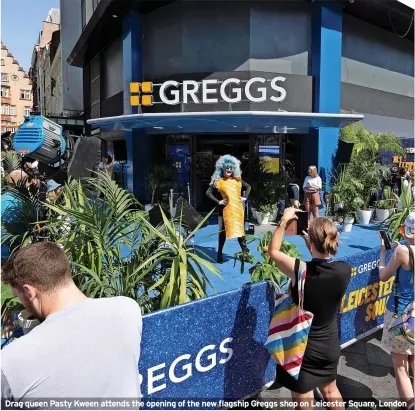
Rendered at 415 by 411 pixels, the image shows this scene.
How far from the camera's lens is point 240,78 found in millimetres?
11625

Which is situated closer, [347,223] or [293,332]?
[293,332]

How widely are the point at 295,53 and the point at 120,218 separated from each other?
10.1 meters

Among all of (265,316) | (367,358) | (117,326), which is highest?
(117,326)

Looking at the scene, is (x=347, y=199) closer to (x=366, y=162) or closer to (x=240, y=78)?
(x=366, y=162)

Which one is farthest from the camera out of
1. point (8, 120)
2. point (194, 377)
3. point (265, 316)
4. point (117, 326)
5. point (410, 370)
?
point (8, 120)

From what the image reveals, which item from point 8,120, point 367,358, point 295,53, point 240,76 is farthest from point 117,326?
point 8,120

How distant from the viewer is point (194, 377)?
279 centimetres

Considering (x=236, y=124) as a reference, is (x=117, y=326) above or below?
below

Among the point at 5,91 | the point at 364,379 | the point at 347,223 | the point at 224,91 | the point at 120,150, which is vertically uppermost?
the point at 5,91

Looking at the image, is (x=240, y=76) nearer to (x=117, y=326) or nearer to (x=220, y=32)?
(x=220, y=32)

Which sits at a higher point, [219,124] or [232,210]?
[219,124]

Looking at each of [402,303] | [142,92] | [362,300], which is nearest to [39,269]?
[402,303]

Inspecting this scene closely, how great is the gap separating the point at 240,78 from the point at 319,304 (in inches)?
393

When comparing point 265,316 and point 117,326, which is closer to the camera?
point 117,326
